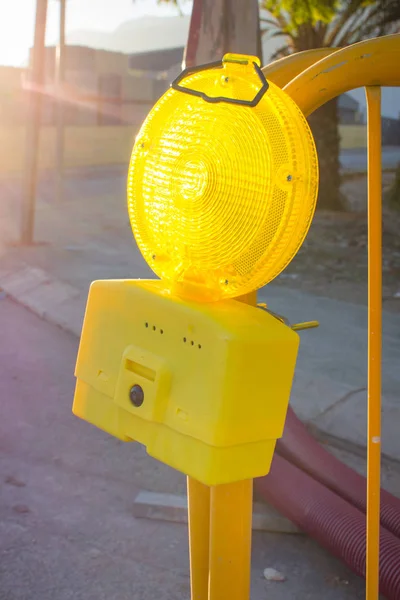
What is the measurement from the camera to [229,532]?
1292mm

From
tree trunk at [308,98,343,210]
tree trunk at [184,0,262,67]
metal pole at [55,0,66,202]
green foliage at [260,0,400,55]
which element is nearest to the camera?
tree trunk at [184,0,262,67]

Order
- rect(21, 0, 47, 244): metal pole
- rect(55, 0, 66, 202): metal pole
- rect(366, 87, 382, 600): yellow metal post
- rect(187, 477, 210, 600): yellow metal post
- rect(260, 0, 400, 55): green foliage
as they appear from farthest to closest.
→ rect(260, 0, 400, 55): green foliage
rect(55, 0, 66, 202): metal pole
rect(21, 0, 47, 244): metal pole
rect(187, 477, 210, 600): yellow metal post
rect(366, 87, 382, 600): yellow metal post

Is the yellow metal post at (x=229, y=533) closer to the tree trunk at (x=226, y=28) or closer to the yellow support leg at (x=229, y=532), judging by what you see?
the yellow support leg at (x=229, y=532)

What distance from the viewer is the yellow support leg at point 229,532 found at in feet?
4.21

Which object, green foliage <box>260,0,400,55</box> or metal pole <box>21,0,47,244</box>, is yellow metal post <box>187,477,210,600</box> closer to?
metal pole <box>21,0,47,244</box>

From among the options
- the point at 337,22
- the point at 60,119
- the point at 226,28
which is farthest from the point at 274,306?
the point at 337,22

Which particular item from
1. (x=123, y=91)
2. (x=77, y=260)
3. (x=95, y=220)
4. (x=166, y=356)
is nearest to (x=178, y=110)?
(x=166, y=356)

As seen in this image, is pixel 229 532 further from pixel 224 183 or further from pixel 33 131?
pixel 33 131

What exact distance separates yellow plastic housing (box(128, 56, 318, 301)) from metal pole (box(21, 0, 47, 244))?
8122mm

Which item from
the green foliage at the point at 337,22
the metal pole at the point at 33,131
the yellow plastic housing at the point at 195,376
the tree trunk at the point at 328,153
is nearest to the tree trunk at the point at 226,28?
the yellow plastic housing at the point at 195,376

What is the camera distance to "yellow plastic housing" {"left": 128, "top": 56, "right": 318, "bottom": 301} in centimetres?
117

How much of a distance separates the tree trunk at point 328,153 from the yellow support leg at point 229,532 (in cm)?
1325

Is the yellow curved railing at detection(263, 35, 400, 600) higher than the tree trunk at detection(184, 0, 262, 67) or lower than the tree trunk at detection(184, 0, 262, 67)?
lower

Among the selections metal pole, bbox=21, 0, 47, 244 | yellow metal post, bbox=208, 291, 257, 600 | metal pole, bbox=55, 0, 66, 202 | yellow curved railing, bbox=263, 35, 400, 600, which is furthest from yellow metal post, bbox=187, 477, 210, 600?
metal pole, bbox=55, 0, 66, 202
